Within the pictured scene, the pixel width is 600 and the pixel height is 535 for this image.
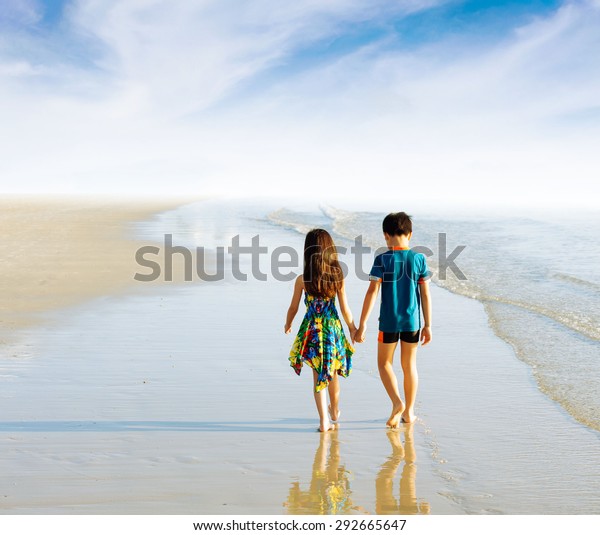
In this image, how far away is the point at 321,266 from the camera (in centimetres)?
526

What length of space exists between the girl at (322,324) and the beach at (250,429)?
1.30ft

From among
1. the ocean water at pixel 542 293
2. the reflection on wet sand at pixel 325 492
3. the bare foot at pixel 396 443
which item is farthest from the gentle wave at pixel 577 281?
the reflection on wet sand at pixel 325 492

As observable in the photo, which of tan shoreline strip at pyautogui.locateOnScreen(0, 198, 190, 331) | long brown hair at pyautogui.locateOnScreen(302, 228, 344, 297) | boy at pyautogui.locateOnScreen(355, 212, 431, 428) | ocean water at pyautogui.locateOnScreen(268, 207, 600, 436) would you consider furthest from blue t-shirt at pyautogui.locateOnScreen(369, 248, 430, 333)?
tan shoreline strip at pyautogui.locateOnScreen(0, 198, 190, 331)

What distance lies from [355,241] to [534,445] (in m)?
21.2

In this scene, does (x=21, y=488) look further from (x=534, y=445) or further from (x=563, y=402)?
(x=563, y=402)

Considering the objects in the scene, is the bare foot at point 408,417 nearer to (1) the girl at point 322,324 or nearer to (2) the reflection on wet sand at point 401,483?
(2) the reflection on wet sand at point 401,483

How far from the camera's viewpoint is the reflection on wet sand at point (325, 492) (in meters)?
3.99

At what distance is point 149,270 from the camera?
15.3 meters

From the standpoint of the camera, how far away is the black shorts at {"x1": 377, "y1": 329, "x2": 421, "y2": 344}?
18.0 feet

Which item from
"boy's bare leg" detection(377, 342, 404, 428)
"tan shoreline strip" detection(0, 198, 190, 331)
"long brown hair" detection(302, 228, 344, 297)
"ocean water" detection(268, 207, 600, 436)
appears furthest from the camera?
"tan shoreline strip" detection(0, 198, 190, 331)

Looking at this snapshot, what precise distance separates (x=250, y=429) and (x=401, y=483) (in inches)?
58.0

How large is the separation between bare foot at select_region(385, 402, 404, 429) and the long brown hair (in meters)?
1.08

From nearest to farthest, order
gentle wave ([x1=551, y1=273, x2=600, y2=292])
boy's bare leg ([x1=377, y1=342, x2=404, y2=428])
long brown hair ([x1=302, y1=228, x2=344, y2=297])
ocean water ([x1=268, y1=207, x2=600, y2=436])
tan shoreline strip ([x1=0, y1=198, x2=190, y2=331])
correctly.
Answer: long brown hair ([x1=302, y1=228, x2=344, y2=297]) → boy's bare leg ([x1=377, y1=342, x2=404, y2=428]) → ocean water ([x1=268, y1=207, x2=600, y2=436]) → tan shoreline strip ([x1=0, y1=198, x2=190, y2=331]) → gentle wave ([x1=551, y1=273, x2=600, y2=292])

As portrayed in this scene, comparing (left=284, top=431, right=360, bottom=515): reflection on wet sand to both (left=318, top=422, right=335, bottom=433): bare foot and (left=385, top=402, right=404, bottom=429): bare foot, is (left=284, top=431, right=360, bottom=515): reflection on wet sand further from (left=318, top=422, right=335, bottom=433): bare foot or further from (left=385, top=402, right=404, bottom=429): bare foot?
(left=385, top=402, right=404, bottom=429): bare foot
